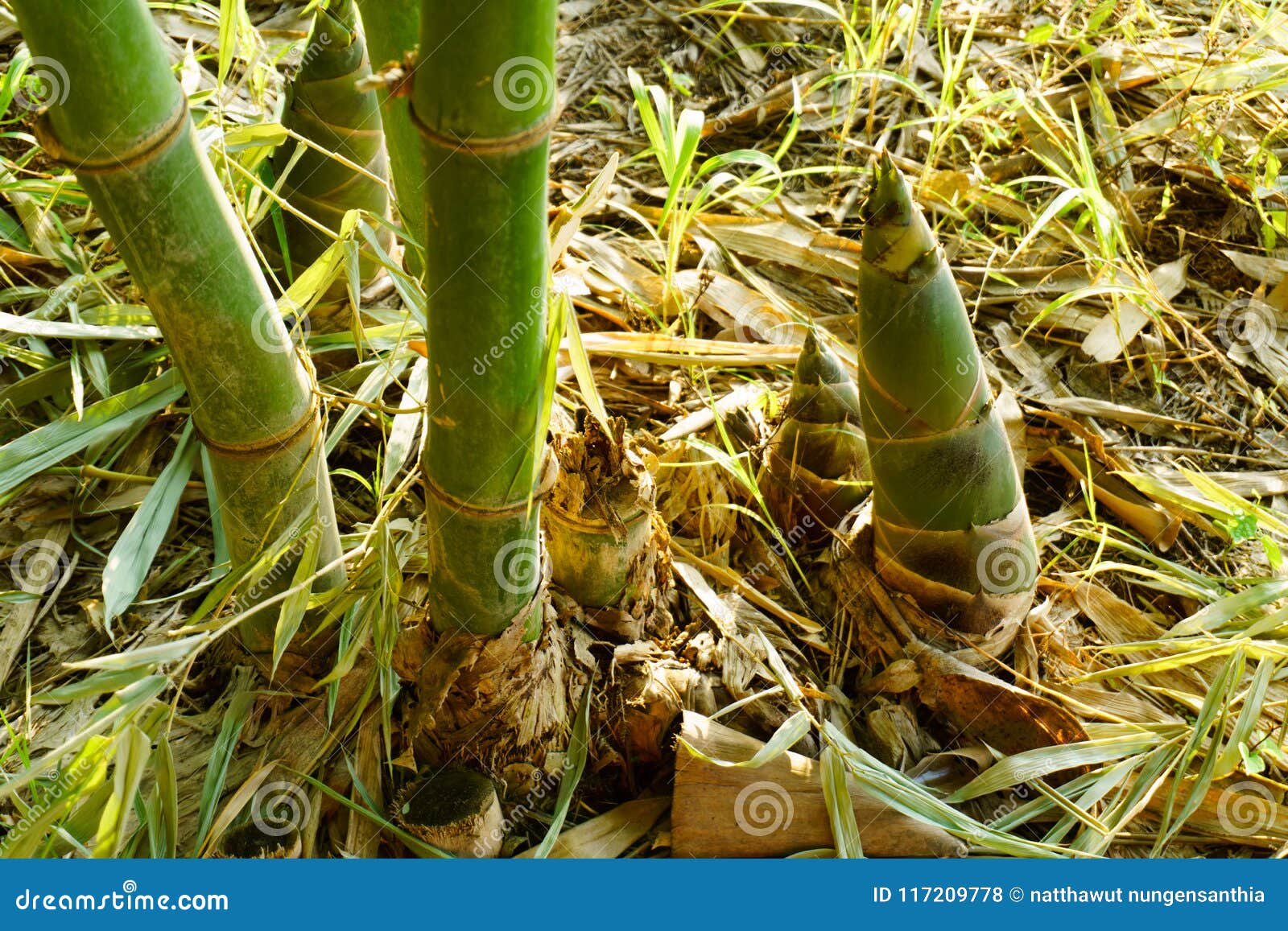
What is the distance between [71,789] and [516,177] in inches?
22.1

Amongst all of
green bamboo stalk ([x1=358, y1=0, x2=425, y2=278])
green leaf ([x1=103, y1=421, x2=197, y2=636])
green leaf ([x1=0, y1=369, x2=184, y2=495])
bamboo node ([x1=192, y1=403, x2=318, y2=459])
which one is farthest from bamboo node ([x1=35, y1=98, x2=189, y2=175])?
green leaf ([x1=0, y1=369, x2=184, y2=495])

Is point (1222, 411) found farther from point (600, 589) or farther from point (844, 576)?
point (600, 589)

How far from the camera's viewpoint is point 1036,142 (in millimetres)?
1897

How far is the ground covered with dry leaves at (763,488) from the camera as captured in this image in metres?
1.08

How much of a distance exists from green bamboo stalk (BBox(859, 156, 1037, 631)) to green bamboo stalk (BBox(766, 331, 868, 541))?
0.40 feet

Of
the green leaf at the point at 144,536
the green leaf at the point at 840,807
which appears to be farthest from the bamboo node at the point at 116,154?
the green leaf at the point at 840,807

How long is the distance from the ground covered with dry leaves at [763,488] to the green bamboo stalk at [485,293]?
0.11 metres

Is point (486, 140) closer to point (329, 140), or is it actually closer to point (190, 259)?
point (190, 259)

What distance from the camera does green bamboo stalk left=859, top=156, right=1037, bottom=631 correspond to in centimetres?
104

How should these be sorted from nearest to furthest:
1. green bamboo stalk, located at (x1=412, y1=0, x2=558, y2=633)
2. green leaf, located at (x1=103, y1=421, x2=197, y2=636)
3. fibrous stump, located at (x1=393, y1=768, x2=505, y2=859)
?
green bamboo stalk, located at (x1=412, y1=0, x2=558, y2=633) → fibrous stump, located at (x1=393, y1=768, x2=505, y2=859) → green leaf, located at (x1=103, y1=421, x2=197, y2=636)

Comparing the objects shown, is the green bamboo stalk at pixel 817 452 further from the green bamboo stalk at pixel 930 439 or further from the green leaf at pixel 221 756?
the green leaf at pixel 221 756

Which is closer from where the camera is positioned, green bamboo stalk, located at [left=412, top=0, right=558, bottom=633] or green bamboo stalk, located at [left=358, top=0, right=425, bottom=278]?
green bamboo stalk, located at [left=412, top=0, right=558, bottom=633]

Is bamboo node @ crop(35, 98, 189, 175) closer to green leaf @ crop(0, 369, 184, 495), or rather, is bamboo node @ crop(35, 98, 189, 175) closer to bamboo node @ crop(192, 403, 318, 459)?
bamboo node @ crop(192, 403, 318, 459)

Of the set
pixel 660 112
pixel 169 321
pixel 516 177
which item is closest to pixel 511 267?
pixel 516 177
